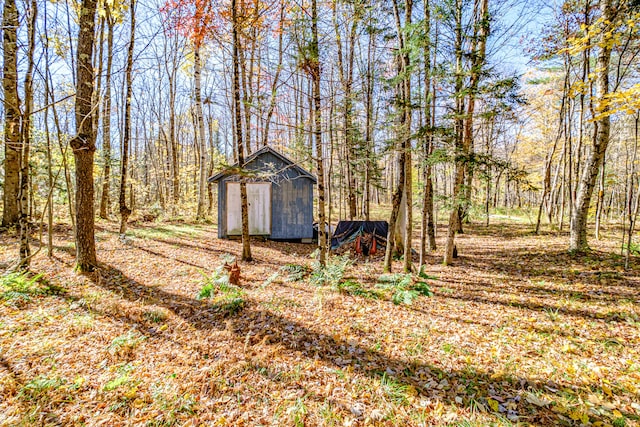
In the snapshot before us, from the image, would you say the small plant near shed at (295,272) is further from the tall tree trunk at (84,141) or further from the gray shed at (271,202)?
the gray shed at (271,202)

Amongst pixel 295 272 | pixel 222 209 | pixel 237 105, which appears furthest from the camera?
pixel 222 209

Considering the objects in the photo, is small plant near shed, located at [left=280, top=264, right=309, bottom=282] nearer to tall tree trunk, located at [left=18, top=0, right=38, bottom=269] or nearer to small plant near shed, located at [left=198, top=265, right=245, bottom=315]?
small plant near shed, located at [left=198, top=265, right=245, bottom=315]

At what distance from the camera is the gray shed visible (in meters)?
11.1

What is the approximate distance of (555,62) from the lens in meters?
12.6

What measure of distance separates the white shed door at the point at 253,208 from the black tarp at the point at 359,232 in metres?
2.86

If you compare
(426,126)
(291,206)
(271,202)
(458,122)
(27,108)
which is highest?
(458,122)

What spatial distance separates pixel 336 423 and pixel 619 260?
27.3 ft

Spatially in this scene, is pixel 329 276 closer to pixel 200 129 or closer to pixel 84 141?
pixel 84 141

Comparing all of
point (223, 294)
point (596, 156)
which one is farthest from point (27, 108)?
point (596, 156)

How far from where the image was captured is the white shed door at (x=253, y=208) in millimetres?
11227

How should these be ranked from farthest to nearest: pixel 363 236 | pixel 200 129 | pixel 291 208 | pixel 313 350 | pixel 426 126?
pixel 200 129, pixel 291 208, pixel 363 236, pixel 426 126, pixel 313 350

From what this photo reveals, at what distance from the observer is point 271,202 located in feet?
37.7

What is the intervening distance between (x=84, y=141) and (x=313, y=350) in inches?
218

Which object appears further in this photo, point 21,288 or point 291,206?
point 291,206
